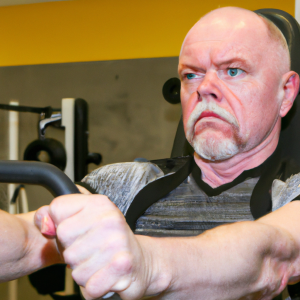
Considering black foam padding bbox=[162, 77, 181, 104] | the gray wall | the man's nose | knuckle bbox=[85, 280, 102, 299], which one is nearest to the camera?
knuckle bbox=[85, 280, 102, 299]

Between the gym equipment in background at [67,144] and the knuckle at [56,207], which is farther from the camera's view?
the gym equipment in background at [67,144]

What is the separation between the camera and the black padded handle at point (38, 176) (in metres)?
0.33

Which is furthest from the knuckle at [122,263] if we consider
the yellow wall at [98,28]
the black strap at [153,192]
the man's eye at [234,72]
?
the yellow wall at [98,28]

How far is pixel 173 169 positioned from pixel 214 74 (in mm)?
243

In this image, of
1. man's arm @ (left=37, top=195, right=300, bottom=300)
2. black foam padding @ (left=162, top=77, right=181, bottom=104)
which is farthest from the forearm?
black foam padding @ (left=162, top=77, right=181, bottom=104)

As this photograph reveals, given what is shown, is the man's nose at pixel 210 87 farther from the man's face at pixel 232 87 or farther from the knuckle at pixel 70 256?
the knuckle at pixel 70 256

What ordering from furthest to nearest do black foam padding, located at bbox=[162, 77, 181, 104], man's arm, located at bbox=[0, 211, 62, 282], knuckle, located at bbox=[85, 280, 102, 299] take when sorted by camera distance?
black foam padding, located at bbox=[162, 77, 181, 104]
man's arm, located at bbox=[0, 211, 62, 282]
knuckle, located at bbox=[85, 280, 102, 299]

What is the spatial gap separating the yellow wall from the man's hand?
1.48 meters

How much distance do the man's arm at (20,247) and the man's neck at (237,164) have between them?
40 centimetres

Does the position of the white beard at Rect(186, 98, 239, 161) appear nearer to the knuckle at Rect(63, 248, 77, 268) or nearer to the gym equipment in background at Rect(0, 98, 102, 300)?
the knuckle at Rect(63, 248, 77, 268)

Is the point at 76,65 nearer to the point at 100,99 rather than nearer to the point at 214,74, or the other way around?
the point at 100,99

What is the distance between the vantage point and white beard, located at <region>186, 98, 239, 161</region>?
0.71 meters

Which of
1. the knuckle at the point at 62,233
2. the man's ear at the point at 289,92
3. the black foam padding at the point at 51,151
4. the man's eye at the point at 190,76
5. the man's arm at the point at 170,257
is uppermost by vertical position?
the man's eye at the point at 190,76

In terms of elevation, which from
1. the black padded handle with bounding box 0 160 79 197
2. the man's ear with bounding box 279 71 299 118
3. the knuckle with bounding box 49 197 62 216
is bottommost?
the knuckle with bounding box 49 197 62 216
